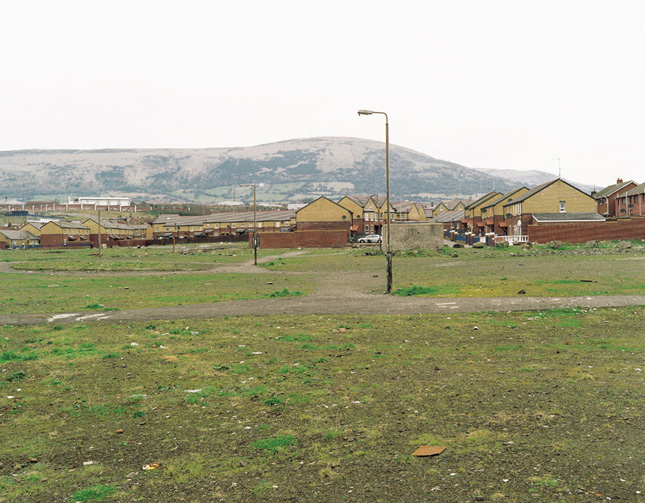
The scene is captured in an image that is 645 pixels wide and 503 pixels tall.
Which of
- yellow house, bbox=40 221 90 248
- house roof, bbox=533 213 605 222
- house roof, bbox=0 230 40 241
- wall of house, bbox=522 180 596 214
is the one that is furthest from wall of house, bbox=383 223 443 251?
house roof, bbox=0 230 40 241

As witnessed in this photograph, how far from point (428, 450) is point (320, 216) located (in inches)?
4142

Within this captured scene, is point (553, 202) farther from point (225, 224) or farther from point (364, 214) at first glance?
point (225, 224)

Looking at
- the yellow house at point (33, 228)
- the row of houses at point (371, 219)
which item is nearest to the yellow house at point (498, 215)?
the row of houses at point (371, 219)

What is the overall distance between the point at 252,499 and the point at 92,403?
493 cm

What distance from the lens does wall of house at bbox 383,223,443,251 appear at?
7434 cm

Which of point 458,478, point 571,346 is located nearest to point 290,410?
point 458,478

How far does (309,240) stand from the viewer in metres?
93.2

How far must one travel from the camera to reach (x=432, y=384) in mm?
9758

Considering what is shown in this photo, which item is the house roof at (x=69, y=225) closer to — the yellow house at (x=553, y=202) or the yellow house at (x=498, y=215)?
the yellow house at (x=498, y=215)

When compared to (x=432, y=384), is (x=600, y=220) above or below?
above

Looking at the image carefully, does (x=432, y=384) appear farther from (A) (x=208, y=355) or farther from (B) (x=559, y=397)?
(A) (x=208, y=355)

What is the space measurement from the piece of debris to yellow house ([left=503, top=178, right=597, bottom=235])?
8287 cm

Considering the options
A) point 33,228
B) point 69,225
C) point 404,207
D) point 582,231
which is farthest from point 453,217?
point 33,228

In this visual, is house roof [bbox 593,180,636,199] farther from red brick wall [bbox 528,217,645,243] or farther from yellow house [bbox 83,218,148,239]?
yellow house [bbox 83,218,148,239]
